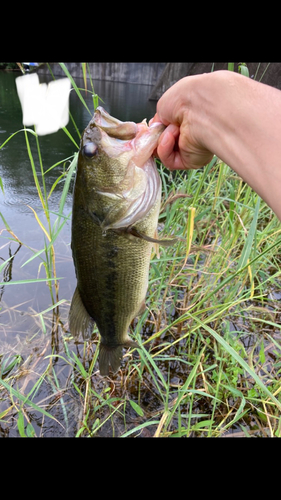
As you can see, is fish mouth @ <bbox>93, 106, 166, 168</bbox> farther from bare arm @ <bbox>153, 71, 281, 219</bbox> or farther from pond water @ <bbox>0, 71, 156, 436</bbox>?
pond water @ <bbox>0, 71, 156, 436</bbox>

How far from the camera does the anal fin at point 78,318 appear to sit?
1467 mm

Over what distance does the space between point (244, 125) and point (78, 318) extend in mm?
1103

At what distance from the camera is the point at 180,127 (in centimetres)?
134

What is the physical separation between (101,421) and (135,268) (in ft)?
3.48

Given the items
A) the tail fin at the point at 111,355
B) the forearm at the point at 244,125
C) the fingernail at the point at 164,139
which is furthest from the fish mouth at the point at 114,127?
the tail fin at the point at 111,355

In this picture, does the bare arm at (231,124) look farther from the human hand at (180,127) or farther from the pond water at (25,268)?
the pond water at (25,268)

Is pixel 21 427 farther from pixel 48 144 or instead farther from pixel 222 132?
pixel 48 144

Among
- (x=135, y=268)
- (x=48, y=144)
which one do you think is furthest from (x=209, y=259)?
(x=48, y=144)

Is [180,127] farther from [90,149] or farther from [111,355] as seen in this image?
[111,355]

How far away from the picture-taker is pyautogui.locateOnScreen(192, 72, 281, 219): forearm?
0.95 metres

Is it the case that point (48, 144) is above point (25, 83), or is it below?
below

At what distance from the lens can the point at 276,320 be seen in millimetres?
2467

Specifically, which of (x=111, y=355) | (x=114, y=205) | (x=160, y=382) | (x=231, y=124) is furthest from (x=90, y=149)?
(x=160, y=382)

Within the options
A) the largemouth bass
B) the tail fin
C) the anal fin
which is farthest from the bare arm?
the tail fin
